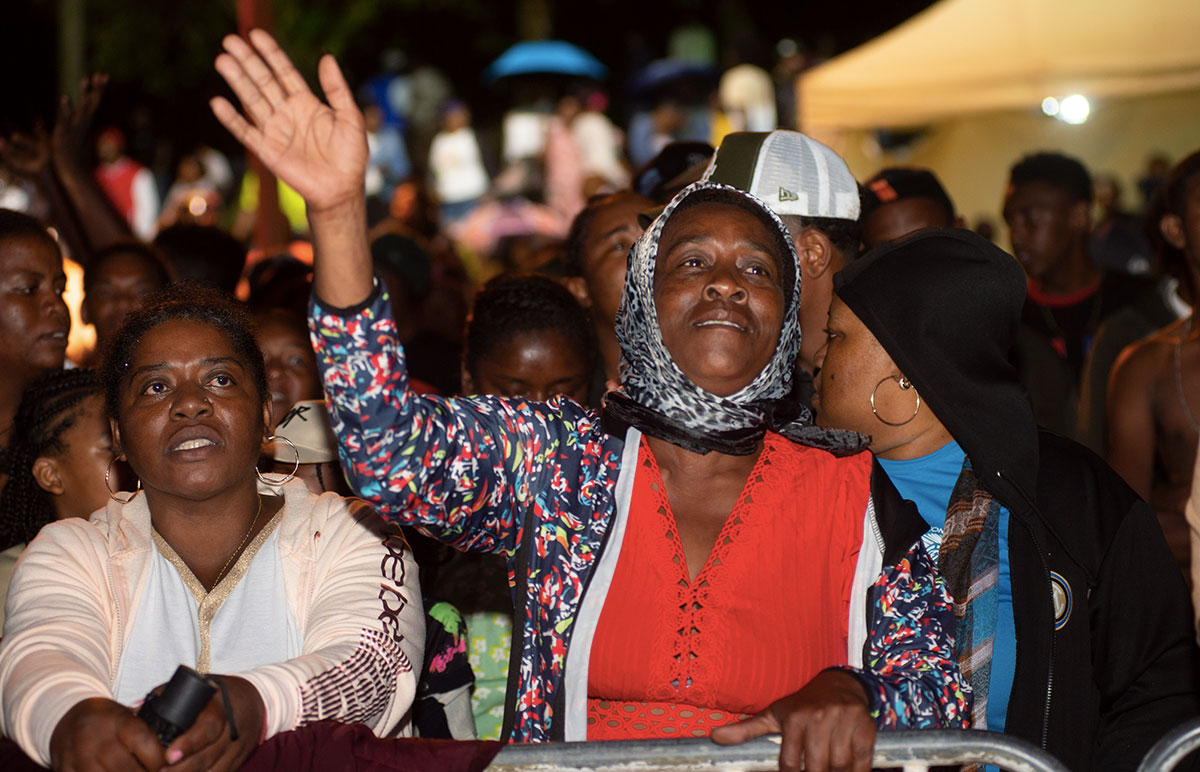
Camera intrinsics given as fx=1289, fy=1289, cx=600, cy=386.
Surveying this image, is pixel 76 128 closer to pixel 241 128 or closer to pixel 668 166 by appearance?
pixel 668 166

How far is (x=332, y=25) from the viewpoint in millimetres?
23047

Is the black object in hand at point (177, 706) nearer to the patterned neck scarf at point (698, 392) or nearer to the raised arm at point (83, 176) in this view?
the patterned neck scarf at point (698, 392)

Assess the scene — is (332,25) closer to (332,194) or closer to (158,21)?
(158,21)

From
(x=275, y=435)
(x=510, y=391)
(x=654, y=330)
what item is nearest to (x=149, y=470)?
(x=275, y=435)

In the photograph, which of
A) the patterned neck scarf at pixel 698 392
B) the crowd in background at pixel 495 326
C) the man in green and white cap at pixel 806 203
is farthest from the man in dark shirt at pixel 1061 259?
the patterned neck scarf at pixel 698 392

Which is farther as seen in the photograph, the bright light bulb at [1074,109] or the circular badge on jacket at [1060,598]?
the bright light bulb at [1074,109]

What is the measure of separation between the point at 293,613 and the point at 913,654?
136 centimetres

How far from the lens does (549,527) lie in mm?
2762

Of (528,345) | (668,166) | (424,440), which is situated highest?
(668,166)

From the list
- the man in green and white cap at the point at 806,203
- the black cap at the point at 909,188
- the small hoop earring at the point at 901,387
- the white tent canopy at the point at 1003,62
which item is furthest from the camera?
the white tent canopy at the point at 1003,62

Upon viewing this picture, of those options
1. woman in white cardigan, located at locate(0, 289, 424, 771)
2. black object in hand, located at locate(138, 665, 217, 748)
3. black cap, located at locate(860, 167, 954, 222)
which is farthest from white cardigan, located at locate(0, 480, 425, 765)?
black cap, located at locate(860, 167, 954, 222)

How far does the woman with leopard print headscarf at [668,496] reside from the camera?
2367mm

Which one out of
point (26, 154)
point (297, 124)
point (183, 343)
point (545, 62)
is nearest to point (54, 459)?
point (183, 343)

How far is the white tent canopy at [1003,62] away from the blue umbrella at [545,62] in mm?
6373
